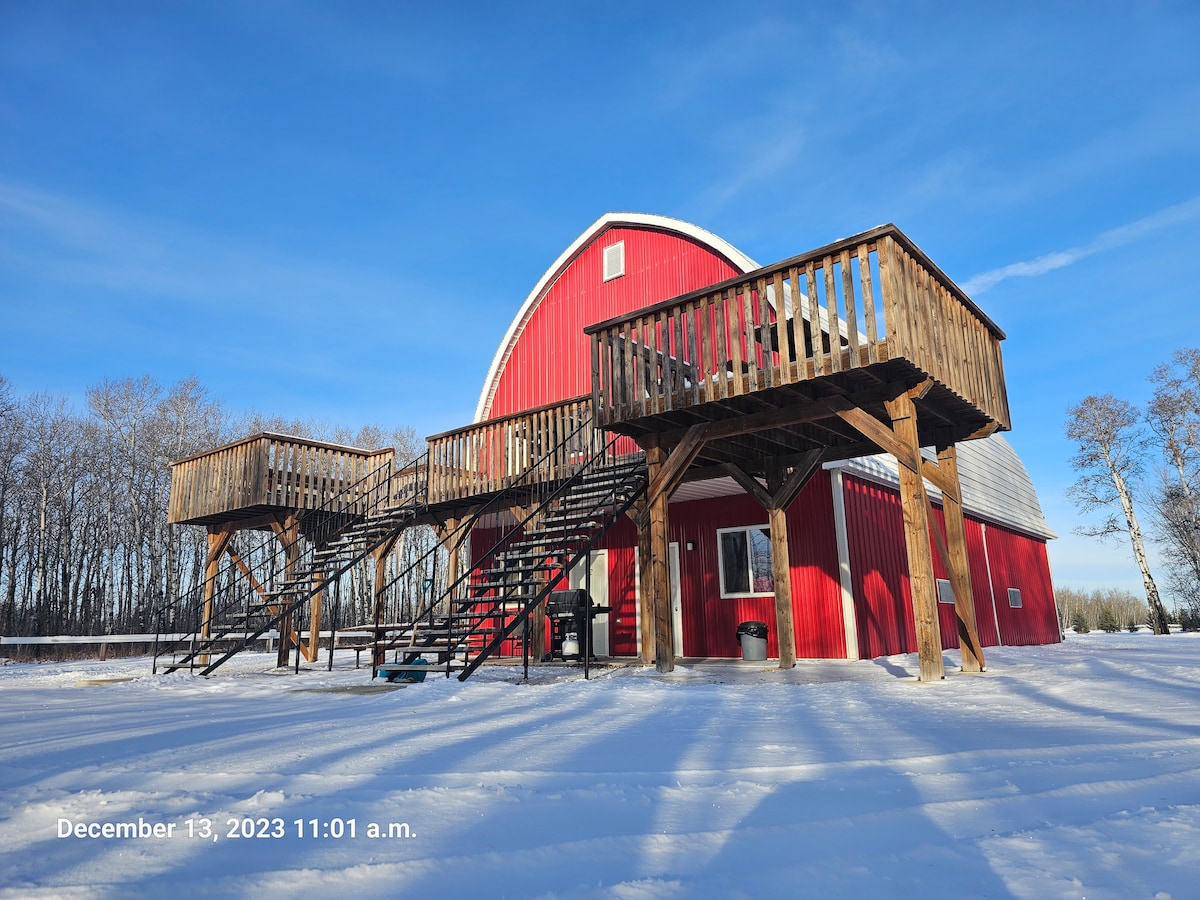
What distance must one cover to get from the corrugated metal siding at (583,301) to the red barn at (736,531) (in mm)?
36

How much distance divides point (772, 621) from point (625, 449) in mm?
4067

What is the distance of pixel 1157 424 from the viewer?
90.2 ft

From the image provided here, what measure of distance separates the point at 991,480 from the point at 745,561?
933 centimetres

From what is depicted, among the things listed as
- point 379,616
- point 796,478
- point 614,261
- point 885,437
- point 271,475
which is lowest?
point 379,616

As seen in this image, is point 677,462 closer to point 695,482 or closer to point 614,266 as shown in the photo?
point 695,482

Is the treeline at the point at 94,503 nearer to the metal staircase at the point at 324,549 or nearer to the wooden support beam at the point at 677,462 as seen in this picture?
the metal staircase at the point at 324,549

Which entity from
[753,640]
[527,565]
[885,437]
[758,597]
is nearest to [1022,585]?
[758,597]

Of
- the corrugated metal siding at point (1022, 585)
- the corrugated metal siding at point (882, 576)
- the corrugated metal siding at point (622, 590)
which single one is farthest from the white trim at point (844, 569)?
the corrugated metal siding at point (1022, 585)

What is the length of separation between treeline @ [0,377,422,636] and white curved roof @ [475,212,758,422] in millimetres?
15671

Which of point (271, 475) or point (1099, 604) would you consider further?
point (1099, 604)

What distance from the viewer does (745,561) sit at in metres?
13.9

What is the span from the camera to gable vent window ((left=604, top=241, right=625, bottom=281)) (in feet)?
59.1

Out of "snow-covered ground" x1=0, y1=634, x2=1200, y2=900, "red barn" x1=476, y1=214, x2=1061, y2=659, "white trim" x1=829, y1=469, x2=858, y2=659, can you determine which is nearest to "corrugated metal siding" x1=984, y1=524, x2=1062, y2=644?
"red barn" x1=476, y1=214, x2=1061, y2=659

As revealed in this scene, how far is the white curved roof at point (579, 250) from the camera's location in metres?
15.8
